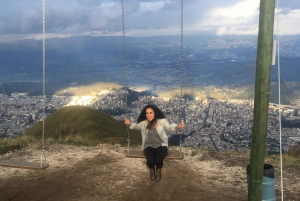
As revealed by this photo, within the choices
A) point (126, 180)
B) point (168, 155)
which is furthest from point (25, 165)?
point (168, 155)

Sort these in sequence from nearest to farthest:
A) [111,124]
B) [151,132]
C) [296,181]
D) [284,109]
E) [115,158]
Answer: [151,132] → [296,181] → [115,158] → [111,124] → [284,109]

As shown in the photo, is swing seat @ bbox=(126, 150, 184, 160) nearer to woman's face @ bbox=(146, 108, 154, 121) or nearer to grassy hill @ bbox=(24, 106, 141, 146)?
woman's face @ bbox=(146, 108, 154, 121)

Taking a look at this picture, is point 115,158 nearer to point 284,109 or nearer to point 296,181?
point 296,181

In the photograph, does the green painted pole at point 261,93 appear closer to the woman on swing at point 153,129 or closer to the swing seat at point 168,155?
the swing seat at point 168,155

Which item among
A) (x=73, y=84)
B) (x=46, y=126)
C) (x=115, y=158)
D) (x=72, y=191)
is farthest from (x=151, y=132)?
(x=73, y=84)

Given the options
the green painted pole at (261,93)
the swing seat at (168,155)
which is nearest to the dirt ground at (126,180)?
the swing seat at (168,155)

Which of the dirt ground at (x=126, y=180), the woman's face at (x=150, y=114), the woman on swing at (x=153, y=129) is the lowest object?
the dirt ground at (x=126, y=180)

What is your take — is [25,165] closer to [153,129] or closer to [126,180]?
[126,180]
